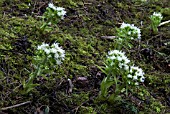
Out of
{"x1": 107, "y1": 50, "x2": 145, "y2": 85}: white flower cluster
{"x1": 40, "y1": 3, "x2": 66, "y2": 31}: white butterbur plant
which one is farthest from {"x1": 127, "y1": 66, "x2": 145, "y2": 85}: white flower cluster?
{"x1": 40, "y1": 3, "x2": 66, "y2": 31}: white butterbur plant

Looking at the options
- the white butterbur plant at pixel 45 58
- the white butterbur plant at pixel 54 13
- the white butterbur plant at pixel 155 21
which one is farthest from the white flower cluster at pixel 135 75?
the white butterbur plant at pixel 155 21

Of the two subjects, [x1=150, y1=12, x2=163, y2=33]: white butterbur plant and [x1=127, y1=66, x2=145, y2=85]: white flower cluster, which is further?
[x1=150, y1=12, x2=163, y2=33]: white butterbur plant

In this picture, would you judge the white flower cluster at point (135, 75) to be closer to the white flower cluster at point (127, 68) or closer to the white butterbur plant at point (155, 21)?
the white flower cluster at point (127, 68)

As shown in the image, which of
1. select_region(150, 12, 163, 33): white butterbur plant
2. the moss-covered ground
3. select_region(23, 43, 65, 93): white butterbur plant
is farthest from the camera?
select_region(150, 12, 163, 33): white butterbur plant

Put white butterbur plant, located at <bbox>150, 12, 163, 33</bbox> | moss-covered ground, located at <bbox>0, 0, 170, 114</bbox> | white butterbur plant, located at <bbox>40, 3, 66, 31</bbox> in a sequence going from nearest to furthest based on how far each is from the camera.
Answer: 1. moss-covered ground, located at <bbox>0, 0, 170, 114</bbox>
2. white butterbur plant, located at <bbox>40, 3, 66, 31</bbox>
3. white butterbur plant, located at <bbox>150, 12, 163, 33</bbox>

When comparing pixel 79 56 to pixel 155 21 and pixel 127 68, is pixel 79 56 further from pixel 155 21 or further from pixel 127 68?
pixel 155 21

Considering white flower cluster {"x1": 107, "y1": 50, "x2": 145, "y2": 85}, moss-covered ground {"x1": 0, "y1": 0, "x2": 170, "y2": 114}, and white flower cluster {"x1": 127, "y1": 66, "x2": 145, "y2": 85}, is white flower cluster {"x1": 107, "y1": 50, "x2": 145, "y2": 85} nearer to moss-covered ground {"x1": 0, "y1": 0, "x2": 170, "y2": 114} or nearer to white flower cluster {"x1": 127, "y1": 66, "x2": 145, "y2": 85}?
white flower cluster {"x1": 127, "y1": 66, "x2": 145, "y2": 85}

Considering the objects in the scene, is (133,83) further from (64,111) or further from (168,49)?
A: (168,49)

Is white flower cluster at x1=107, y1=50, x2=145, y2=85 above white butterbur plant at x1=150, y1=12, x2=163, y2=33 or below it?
below
